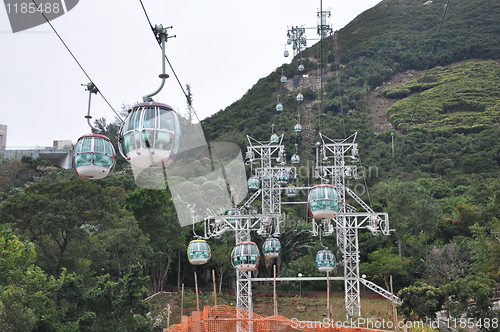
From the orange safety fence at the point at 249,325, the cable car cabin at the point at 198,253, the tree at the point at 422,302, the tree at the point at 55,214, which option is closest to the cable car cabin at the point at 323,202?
the orange safety fence at the point at 249,325

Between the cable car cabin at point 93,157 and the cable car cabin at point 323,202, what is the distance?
689 centimetres

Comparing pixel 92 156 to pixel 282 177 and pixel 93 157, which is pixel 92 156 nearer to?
pixel 93 157

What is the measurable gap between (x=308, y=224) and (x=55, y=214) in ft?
61.1

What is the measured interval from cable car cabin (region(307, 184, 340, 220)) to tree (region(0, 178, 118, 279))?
12.0m

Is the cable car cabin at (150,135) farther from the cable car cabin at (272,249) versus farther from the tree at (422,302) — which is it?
the cable car cabin at (272,249)

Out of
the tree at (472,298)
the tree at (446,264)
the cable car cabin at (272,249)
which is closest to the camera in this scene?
the tree at (472,298)

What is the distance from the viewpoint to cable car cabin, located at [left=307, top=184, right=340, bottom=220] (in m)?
15.6

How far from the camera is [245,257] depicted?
69.9ft

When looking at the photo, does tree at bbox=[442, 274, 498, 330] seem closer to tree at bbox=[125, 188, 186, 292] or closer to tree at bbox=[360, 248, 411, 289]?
tree at bbox=[360, 248, 411, 289]

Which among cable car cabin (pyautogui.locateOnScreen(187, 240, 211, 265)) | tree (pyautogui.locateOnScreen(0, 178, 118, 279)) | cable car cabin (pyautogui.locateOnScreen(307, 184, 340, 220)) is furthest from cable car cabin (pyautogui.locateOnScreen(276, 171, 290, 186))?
cable car cabin (pyautogui.locateOnScreen(307, 184, 340, 220))

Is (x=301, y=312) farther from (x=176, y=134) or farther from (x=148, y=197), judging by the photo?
(x=176, y=134)

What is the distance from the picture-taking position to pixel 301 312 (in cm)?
2977

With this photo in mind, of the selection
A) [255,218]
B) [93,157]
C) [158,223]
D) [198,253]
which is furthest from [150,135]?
[158,223]

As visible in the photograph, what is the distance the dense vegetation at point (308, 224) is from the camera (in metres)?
19.9
